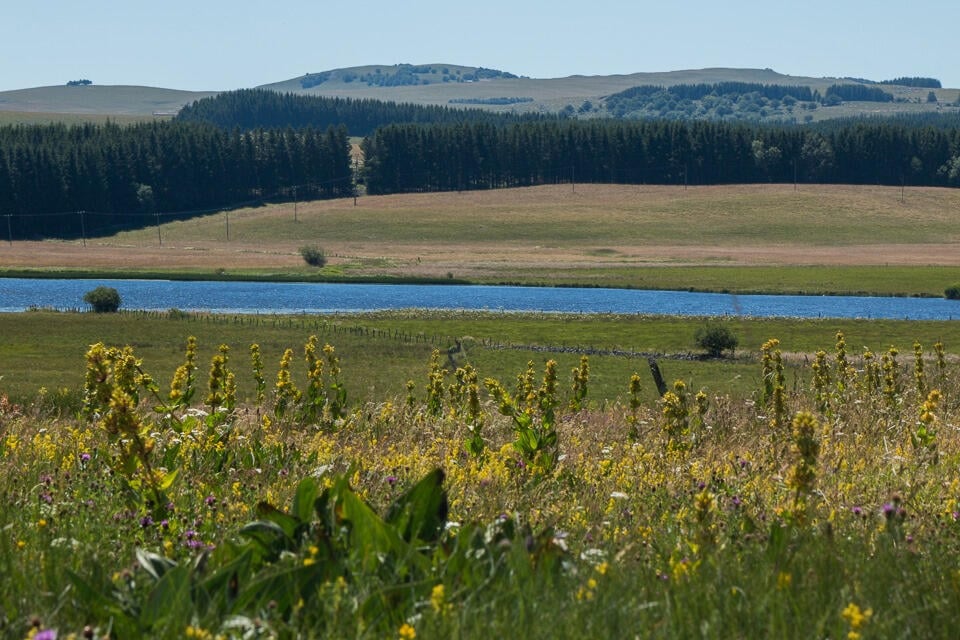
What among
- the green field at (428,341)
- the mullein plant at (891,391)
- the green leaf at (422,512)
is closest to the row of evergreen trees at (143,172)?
the green field at (428,341)

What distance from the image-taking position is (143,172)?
181250mm

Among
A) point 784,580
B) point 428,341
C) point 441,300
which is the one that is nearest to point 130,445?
point 784,580

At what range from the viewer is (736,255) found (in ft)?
448

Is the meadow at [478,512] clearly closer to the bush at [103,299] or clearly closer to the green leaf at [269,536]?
the green leaf at [269,536]

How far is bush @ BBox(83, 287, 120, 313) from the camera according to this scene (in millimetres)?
71750

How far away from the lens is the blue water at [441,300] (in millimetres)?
Answer: 82688

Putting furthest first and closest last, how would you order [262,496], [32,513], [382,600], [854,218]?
[854,218] < [262,496] < [32,513] < [382,600]

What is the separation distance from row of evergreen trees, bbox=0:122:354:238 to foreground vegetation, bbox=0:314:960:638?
163m

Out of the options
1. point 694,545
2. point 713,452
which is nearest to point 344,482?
point 694,545

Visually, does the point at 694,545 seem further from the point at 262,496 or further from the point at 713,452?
the point at 713,452

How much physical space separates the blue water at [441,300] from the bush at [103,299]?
787 cm

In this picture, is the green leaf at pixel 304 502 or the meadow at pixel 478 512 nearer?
the meadow at pixel 478 512

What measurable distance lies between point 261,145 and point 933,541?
637ft

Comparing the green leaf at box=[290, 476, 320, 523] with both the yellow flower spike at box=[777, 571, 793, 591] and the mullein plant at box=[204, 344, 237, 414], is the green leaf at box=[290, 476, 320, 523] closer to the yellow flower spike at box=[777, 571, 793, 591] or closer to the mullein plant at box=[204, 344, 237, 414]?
the yellow flower spike at box=[777, 571, 793, 591]
